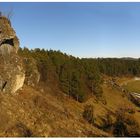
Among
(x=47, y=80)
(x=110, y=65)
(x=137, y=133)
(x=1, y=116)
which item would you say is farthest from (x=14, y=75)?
(x=110, y=65)

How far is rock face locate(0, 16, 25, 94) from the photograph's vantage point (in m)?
32.7

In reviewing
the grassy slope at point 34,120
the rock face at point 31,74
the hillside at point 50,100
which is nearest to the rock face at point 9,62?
the hillside at point 50,100

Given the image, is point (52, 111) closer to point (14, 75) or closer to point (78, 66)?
point (14, 75)

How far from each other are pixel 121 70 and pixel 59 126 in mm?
145216

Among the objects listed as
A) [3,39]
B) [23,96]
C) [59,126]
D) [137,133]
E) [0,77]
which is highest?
[3,39]

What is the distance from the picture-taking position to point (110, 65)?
16288 cm

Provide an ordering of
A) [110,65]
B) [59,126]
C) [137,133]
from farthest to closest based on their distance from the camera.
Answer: [110,65]
[137,133]
[59,126]

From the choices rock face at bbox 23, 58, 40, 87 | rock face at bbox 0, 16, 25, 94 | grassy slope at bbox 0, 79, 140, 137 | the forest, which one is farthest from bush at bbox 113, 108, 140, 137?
the forest

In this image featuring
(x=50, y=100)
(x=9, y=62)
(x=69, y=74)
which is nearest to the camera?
(x=9, y=62)

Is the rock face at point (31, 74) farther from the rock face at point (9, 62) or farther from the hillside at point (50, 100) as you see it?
the rock face at point (9, 62)

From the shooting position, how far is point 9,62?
112ft

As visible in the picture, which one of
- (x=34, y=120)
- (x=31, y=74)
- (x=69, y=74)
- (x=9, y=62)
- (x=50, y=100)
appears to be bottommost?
(x=34, y=120)

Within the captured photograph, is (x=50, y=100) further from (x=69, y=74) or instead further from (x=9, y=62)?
(x=69, y=74)

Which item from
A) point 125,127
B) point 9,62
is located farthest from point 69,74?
point 9,62
